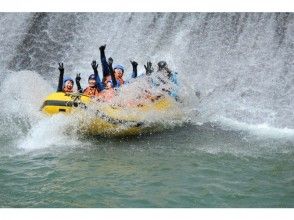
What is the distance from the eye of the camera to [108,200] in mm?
4539

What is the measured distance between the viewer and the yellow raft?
6.30m

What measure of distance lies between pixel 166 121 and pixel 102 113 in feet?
4.05

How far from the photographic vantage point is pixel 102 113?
6.29 metres

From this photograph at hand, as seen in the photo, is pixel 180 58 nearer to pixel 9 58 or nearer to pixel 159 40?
pixel 159 40

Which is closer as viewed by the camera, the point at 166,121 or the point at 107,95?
the point at 107,95

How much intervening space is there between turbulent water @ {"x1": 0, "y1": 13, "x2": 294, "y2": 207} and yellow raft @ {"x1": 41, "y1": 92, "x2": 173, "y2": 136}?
0.15m

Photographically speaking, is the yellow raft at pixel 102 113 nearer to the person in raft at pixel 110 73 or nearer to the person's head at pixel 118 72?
the person in raft at pixel 110 73

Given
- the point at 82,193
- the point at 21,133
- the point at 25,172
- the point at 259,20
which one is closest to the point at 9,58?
the point at 21,133

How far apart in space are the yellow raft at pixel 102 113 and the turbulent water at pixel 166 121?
0.50ft

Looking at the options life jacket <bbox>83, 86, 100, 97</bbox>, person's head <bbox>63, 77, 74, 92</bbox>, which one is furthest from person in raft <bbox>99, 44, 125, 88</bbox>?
person's head <bbox>63, 77, 74, 92</bbox>

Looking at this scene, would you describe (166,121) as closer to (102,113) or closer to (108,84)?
(108,84)

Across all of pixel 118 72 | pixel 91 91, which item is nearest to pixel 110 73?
pixel 91 91

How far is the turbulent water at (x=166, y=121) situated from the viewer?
4824mm

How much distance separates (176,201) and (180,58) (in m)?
6.24
